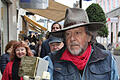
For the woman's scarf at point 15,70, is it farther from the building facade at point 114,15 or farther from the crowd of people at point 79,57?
the building facade at point 114,15

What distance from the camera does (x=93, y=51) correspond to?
2463 millimetres

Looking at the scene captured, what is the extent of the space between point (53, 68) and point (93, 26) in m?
0.59

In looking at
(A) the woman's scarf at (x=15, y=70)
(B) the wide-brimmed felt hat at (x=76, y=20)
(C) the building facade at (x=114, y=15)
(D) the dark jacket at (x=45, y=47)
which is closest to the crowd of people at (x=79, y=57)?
(B) the wide-brimmed felt hat at (x=76, y=20)

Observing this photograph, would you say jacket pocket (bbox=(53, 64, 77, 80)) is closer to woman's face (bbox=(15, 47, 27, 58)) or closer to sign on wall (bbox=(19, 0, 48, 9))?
woman's face (bbox=(15, 47, 27, 58))

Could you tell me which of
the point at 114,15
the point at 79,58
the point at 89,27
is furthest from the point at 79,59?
the point at 114,15

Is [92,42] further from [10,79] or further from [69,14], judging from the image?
[10,79]

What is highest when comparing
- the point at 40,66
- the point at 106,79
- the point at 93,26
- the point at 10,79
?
the point at 93,26

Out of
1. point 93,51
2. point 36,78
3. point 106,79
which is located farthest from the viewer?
point 93,51

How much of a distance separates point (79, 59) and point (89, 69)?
0.45 feet

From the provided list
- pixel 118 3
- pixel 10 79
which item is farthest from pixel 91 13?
pixel 10 79

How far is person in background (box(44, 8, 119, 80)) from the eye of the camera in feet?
7.57

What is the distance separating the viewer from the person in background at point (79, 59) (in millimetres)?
2309

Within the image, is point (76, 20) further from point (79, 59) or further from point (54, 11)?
point (54, 11)

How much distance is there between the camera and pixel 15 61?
3998 mm
